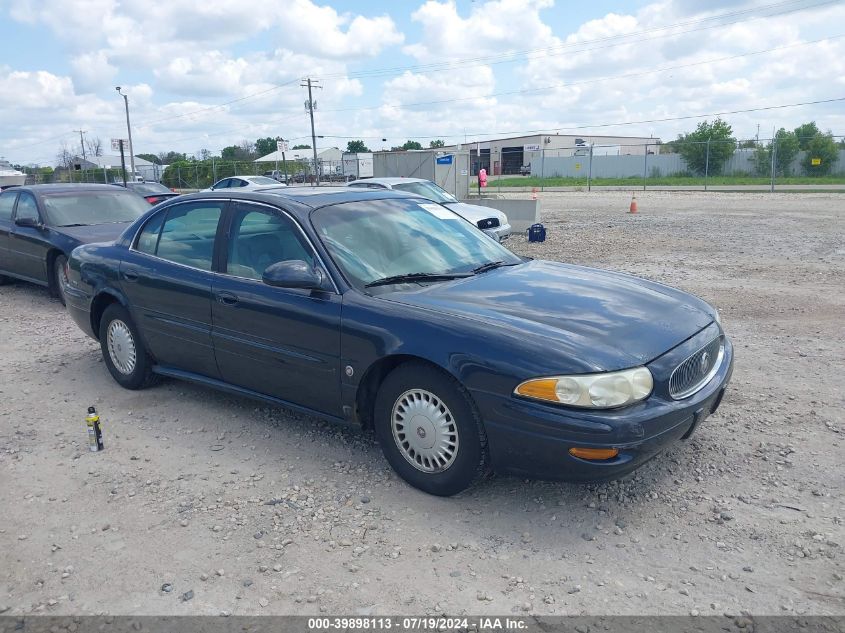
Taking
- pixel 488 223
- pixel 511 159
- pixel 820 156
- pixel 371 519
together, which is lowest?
pixel 371 519

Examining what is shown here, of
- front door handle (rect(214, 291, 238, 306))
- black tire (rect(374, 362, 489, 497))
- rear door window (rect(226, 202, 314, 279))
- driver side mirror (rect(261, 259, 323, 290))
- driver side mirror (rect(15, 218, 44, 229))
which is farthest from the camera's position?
driver side mirror (rect(15, 218, 44, 229))

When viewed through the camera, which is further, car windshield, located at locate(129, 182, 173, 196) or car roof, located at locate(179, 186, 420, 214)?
car windshield, located at locate(129, 182, 173, 196)

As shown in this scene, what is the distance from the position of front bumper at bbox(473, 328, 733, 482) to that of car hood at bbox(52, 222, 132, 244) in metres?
7.03

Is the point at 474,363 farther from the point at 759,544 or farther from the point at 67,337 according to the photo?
the point at 67,337

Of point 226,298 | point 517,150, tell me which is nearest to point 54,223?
point 226,298

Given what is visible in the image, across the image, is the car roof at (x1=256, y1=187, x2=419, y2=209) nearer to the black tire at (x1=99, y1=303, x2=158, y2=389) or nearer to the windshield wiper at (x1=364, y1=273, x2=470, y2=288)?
the windshield wiper at (x1=364, y1=273, x2=470, y2=288)

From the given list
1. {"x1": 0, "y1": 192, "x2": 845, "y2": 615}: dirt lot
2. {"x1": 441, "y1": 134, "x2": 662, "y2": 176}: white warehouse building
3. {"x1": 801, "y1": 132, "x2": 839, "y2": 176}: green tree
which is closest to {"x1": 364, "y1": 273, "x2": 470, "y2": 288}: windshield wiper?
{"x1": 0, "y1": 192, "x2": 845, "y2": 615}: dirt lot

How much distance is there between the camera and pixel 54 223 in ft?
30.2

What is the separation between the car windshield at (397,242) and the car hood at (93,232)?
5.41 meters

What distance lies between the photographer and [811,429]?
460cm

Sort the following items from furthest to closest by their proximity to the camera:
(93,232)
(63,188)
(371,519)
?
(63,188)
(93,232)
(371,519)

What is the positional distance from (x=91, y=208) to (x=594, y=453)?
862 cm

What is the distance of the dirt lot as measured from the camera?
3033mm

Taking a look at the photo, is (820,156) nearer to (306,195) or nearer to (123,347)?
(306,195)
